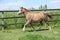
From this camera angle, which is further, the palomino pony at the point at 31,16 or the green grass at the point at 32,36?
the palomino pony at the point at 31,16

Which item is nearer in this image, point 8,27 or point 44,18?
point 44,18

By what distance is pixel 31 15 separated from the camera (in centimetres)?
1246

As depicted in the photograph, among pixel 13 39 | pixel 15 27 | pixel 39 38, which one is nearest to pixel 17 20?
pixel 15 27

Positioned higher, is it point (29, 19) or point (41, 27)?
point (29, 19)

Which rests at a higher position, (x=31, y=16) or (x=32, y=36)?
(x=32, y=36)

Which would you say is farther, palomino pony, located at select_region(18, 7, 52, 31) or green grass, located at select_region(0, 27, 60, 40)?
palomino pony, located at select_region(18, 7, 52, 31)

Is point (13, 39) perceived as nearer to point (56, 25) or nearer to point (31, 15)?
point (31, 15)

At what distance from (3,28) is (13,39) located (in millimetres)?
4149

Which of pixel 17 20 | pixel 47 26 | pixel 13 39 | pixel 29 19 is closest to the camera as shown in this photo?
pixel 13 39

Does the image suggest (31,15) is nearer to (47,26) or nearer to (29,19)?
(29,19)

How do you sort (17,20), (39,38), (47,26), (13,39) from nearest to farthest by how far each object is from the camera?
(39,38) < (13,39) < (47,26) < (17,20)

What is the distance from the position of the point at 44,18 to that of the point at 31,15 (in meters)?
0.86

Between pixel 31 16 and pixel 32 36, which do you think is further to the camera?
pixel 31 16

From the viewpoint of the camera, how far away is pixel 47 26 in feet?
45.7
